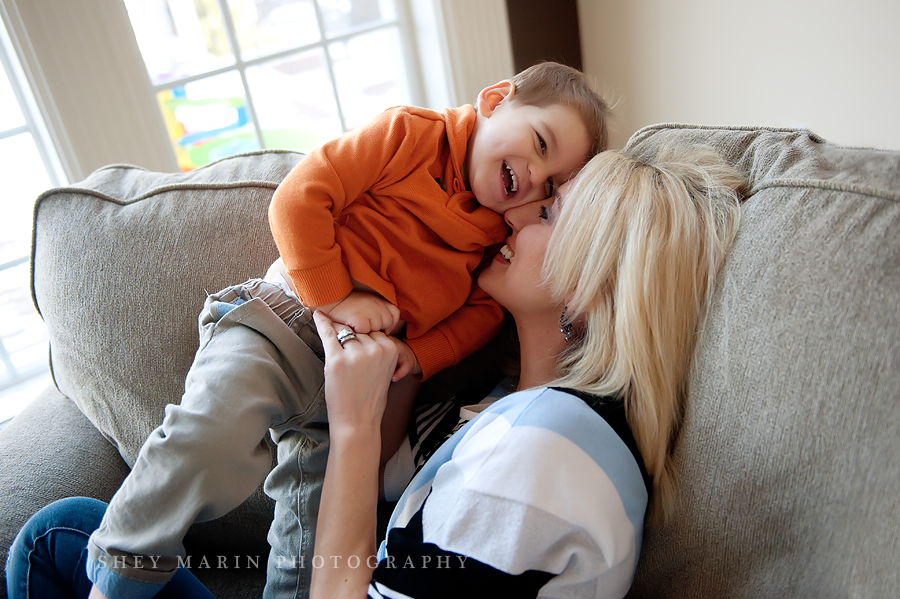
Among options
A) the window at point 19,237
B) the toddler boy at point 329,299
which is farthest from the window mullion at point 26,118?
the toddler boy at point 329,299

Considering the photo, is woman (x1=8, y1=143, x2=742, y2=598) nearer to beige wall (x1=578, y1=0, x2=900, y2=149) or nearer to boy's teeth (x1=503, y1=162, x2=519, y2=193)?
boy's teeth (x1=503, y1=162, x2=519, y2=193)

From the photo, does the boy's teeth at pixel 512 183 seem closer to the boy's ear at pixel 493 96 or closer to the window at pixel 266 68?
the boy's ear at pixel 493 96

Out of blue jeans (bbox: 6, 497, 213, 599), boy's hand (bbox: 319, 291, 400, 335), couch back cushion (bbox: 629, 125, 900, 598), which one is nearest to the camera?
couch back cushion (bbox: 629, 125, 900, 598)

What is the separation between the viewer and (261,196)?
1.34m

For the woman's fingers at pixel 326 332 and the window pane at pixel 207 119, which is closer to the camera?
the woman's fingers at pixel 326 332

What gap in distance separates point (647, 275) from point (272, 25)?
1.85 meters

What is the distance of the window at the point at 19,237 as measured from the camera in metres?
1.83

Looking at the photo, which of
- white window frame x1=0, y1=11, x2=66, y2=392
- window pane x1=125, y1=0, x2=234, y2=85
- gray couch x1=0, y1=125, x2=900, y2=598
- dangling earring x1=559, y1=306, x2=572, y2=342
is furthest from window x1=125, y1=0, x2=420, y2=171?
dangling earring x1=559, y1=306, x2=572, y2=342

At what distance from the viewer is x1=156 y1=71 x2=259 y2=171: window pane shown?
2049mm

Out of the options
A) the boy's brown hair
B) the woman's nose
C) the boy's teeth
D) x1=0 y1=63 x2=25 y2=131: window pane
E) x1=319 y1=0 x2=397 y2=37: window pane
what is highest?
x1=319 y1=0 x2=397 y2=37: window pane

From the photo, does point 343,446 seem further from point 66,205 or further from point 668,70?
point 668,70

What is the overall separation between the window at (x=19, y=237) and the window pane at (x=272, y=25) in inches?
28.4

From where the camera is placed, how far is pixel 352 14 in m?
2.23

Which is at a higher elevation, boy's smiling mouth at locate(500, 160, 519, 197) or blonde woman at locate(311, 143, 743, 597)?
boy's smiling mouth at locate(500, 160, 519, 197)
